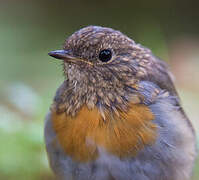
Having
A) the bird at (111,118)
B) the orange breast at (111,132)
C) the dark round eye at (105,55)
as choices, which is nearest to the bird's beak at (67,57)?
the bird at (111,118)

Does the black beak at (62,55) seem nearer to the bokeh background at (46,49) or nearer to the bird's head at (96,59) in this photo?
the bird's head at (96,59)

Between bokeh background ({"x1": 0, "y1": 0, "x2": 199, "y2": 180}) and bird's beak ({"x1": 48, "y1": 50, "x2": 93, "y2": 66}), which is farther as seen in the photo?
bokeh background ({"x1": 0, "y1": 0, "x2": 199, "y2": 180})

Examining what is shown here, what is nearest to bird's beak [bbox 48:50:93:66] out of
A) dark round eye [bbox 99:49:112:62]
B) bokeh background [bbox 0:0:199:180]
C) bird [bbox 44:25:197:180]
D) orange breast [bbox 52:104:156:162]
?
bird [bbox 44:25:197:180]

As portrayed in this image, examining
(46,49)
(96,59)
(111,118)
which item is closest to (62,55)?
(96,59)

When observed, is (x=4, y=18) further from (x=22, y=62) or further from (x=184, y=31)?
(x=184, y=31)

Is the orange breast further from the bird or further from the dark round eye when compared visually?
the dark round eye

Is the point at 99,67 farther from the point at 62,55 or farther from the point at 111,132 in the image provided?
the point at 111,132

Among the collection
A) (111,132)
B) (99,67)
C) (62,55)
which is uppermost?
(62,55)
